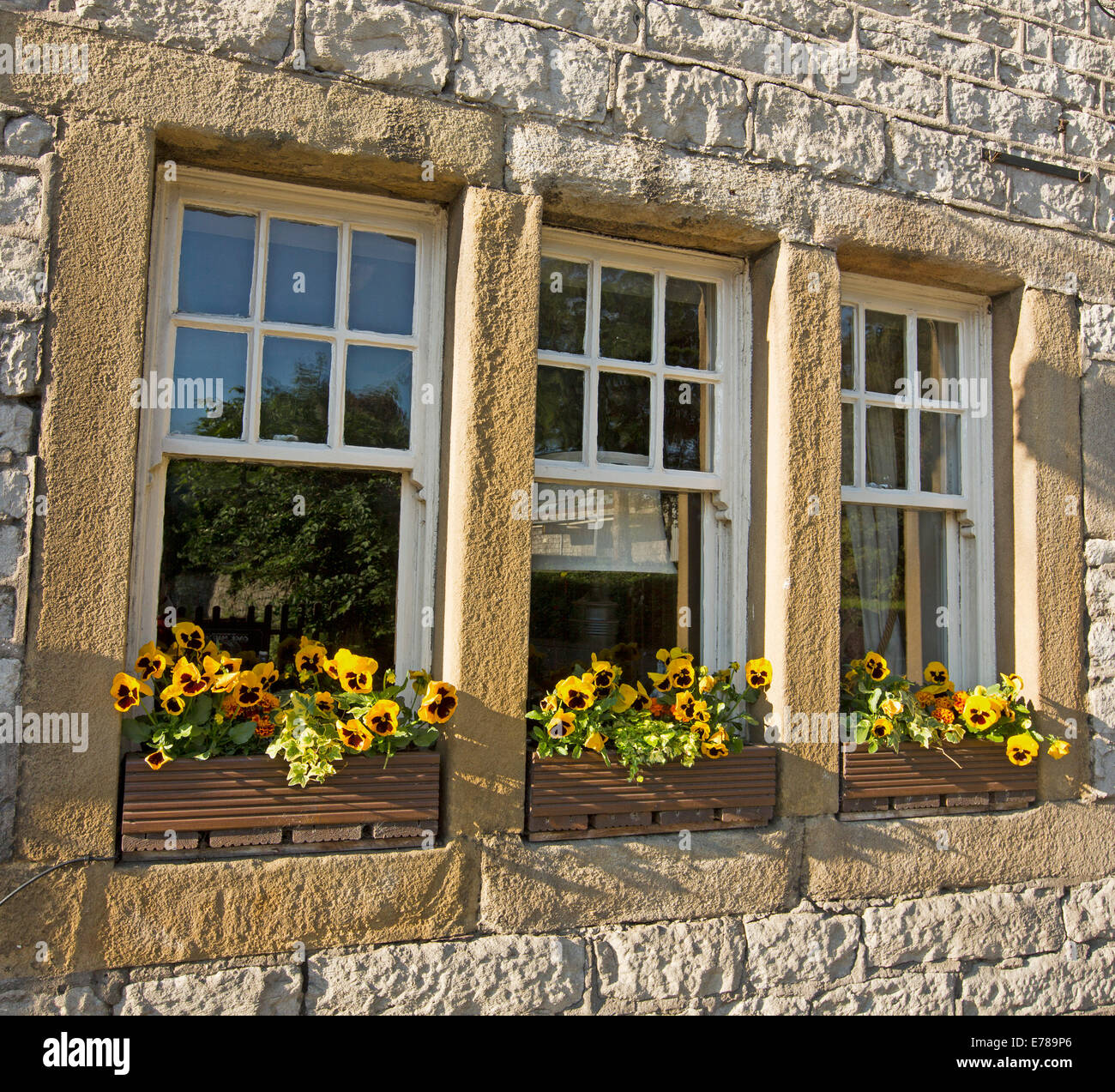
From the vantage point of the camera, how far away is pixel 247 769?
2.72 meters

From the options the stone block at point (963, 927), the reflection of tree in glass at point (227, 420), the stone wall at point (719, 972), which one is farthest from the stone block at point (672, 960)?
the reflection of tree in glass at point (227, 420)

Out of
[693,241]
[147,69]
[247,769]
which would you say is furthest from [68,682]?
[693,241]

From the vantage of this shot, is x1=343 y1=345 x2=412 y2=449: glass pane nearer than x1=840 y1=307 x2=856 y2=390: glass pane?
Yes

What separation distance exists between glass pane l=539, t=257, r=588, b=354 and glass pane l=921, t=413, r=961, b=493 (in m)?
1.63

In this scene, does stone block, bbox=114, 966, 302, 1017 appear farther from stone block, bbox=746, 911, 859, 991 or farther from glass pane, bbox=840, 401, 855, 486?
glass pane, bbox=840, 401, 855, 486

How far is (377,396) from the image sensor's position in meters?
3.12

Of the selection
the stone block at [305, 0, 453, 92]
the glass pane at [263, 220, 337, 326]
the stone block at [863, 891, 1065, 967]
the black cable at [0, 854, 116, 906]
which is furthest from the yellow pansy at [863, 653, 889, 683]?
the black cable at [0, 854, 116, 906]

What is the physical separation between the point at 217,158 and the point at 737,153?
72.9 inches

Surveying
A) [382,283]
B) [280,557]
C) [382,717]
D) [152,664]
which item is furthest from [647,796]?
[382,283]

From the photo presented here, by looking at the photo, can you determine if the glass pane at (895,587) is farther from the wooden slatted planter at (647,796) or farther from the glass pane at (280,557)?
the glass pane at (280,557)

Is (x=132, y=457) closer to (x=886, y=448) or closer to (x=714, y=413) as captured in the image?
(x=714, y=413)

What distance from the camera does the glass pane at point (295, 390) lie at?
3016 millimetres

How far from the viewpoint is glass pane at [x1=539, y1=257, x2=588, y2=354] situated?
3.37 metres
